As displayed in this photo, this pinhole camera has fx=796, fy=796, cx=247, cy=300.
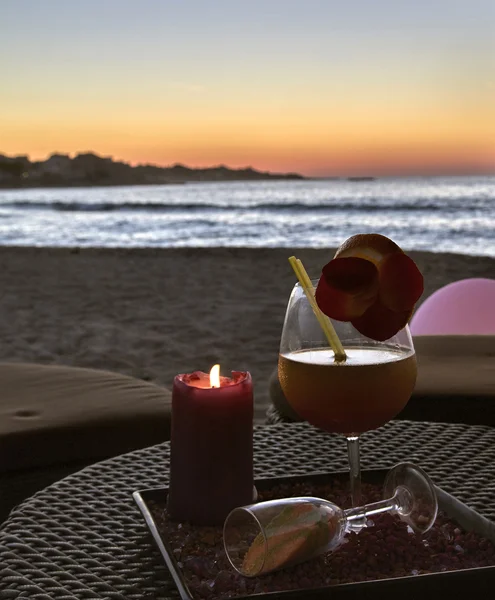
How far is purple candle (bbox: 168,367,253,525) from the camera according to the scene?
0.96m

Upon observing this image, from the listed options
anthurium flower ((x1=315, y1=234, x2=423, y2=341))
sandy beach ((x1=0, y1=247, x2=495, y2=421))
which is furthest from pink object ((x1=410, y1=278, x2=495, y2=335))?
anthurium flower ((x1=315, y1=234, x2=423, y2=341))

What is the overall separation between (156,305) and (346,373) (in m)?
5.36

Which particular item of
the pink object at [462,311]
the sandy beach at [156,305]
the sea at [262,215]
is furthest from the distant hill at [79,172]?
the pink object at [462,311]

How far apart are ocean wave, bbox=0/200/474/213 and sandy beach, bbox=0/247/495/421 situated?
9659 mm

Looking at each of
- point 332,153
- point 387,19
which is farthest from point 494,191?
point 387,19

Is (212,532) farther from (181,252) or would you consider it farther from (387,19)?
(387,19)

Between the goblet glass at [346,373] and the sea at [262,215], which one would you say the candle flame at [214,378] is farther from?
the sea at [262,215]

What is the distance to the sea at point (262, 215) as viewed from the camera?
14.3 meters

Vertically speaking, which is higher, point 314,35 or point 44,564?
point 314,35

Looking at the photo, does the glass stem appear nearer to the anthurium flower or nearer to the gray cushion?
the anthurium flower

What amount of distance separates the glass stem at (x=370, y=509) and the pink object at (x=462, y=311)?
2.01m

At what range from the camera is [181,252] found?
9.82 metres

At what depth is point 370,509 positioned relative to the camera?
933mm

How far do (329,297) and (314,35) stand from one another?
19809mm
